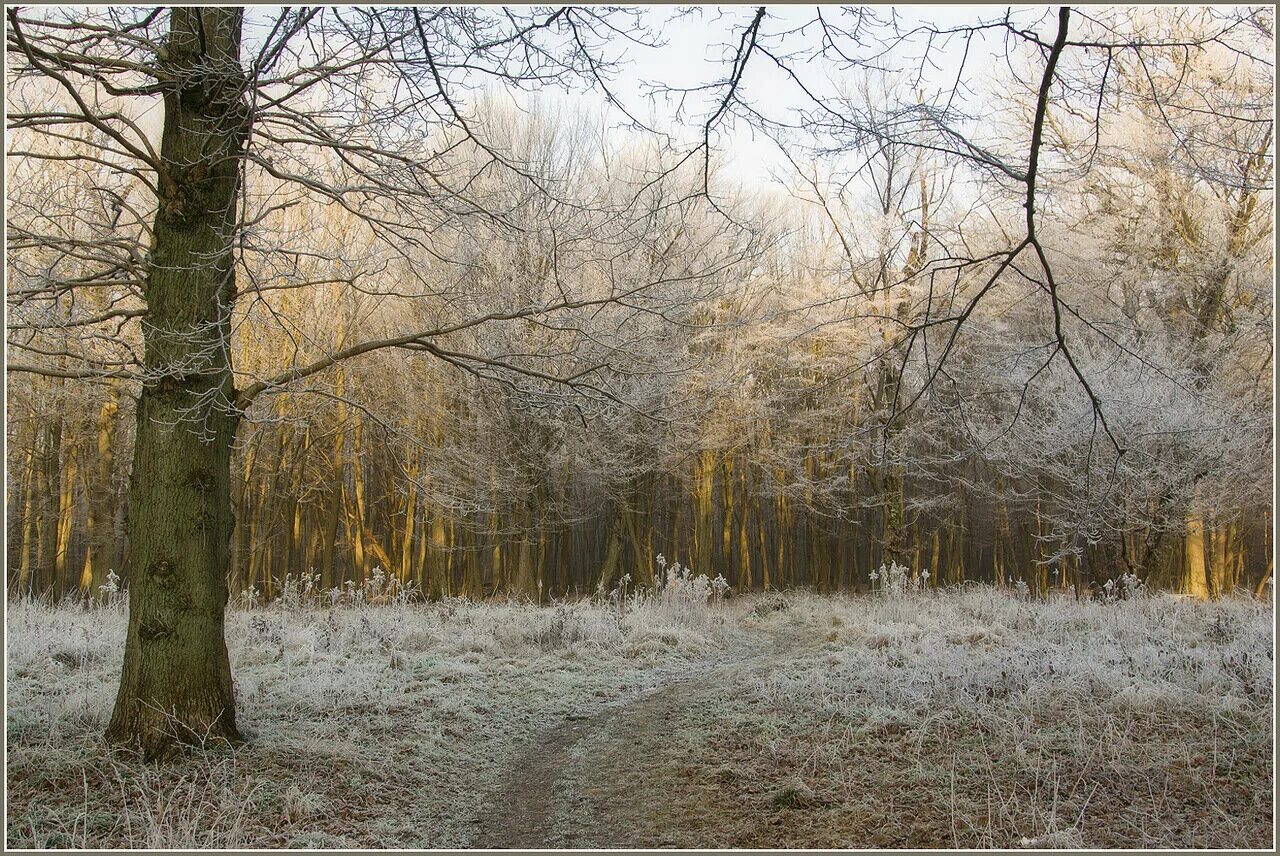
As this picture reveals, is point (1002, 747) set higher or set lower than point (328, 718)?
higher

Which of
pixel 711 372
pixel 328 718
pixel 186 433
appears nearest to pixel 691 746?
pixel 328 718

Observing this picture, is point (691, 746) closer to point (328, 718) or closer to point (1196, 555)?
point (328, 718)

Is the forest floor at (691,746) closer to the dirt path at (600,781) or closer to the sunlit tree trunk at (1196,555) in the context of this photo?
the dirt path at (600,781)

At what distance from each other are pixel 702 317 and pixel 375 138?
11537mm

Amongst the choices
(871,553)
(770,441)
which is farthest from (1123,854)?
(871,553)

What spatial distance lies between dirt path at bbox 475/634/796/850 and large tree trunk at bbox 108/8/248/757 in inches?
72.7

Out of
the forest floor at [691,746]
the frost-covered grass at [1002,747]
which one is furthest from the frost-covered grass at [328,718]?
the frost-covered grass at [1002,747]

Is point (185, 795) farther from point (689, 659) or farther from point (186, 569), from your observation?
point (689, 659)

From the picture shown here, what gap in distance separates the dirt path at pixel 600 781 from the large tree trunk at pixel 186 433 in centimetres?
185

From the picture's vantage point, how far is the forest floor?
3.88 m

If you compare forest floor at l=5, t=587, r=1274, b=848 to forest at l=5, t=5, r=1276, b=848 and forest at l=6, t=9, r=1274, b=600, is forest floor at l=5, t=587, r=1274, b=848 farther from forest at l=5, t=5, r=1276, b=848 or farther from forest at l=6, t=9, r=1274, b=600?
forest at l=6, t=9, r=1274, b=600

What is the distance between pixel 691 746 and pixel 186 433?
382cm

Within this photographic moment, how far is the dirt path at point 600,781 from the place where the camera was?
4176mm

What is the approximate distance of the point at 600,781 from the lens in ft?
16.3
